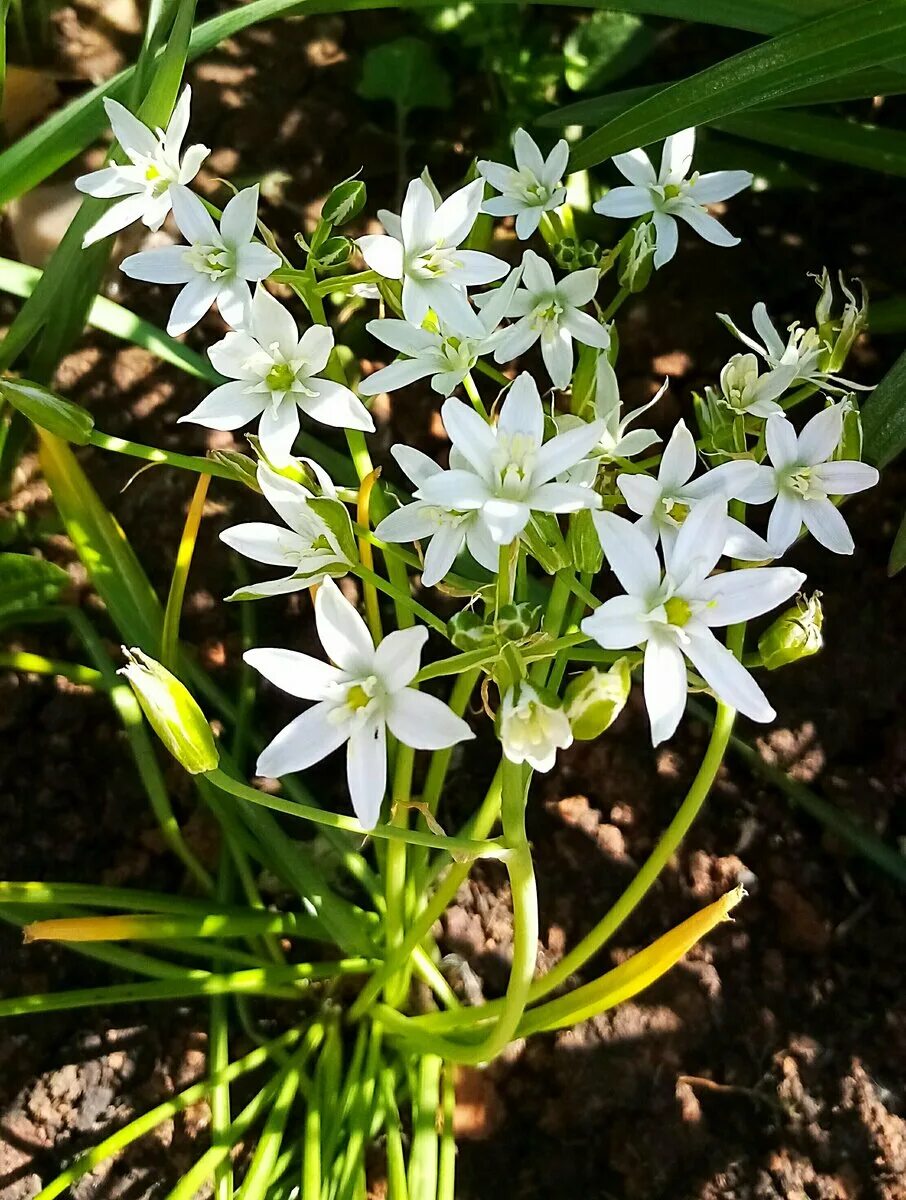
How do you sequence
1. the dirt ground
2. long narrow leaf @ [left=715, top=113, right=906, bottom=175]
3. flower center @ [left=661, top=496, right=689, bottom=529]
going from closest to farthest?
flower center @ [left=661, top=496, right=689, bottom=529]
the dirt ground
long narrow leaf @ [left=715, top=113, right=906, bottom=175]

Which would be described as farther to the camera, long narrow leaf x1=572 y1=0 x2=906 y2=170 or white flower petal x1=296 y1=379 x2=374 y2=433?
long narrow leaf x1=572 y1=0 x2=906 y2=170

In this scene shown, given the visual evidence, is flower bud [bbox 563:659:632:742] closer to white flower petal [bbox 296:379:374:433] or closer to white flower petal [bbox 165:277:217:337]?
white flower petal [bbox 296:379:374:433]

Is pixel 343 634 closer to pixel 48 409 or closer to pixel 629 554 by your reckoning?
pixel 629 554

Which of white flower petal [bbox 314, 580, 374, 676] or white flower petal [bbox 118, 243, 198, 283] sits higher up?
white flower petal [bbox 118, 243, 198, 283]

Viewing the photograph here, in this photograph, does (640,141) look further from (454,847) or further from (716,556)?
(454,847)

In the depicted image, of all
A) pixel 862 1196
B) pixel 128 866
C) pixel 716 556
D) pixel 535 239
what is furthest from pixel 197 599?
pixel 862 1196

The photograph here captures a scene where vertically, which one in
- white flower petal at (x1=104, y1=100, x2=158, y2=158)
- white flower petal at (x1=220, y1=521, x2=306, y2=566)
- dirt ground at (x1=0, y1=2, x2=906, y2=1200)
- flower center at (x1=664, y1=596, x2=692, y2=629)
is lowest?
dirt ground at (x1=0, y1=2, x2=906, y2=1200)

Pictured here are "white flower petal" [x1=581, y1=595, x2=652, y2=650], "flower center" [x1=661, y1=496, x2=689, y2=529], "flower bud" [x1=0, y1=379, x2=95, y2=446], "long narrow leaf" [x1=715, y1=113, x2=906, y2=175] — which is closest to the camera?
"white flower petal" [x1=581, y1=595, x2=652, y2=650]

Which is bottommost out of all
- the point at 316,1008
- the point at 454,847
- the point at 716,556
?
the point at 316,1008

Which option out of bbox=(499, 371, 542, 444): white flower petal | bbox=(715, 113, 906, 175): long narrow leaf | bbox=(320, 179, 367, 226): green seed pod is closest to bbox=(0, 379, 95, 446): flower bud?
bbox=(320, 179, 367, 226): green seed pod
